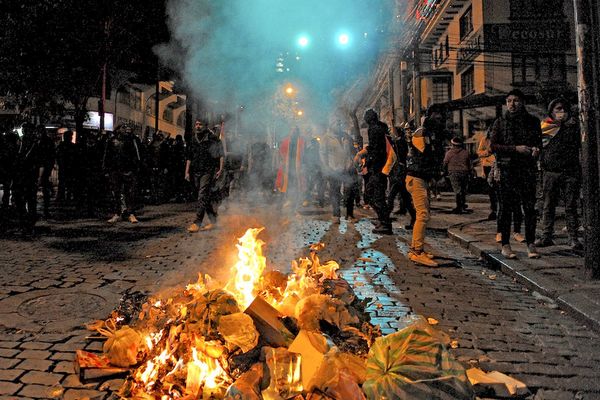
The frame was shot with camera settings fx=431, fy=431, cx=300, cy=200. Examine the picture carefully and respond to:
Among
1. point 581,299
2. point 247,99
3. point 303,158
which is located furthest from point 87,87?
point 581,299

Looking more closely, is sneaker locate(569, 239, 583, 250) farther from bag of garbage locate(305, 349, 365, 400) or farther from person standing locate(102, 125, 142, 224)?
person standing locate(102, 125, 142, 224)

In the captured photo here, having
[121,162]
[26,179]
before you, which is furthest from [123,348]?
[121,162]

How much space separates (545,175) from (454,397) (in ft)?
18.7

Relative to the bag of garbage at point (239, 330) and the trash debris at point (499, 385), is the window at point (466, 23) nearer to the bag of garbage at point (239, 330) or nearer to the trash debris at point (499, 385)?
the trash debris at point (499, 385)

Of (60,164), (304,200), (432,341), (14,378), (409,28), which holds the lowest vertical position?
(14,378)

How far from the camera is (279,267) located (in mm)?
5430

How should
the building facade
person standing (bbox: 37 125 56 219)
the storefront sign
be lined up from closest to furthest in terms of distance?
person standing (bbox: 37 125 56 219) → the building facade → the storefront sign

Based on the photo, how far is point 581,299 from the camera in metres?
4.06

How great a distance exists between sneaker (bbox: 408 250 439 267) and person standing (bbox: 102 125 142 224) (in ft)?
20.8

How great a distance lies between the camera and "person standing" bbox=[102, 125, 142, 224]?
361 inches

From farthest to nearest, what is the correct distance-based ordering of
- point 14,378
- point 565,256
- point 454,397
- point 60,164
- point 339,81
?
point 339,81
point 60,164
point 565,256
point 14,378
point 454,397

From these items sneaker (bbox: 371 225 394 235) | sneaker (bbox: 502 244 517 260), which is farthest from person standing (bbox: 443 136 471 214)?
sneaker (bbox: 502 244 517 260)

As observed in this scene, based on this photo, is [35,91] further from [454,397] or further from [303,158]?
[454,397]

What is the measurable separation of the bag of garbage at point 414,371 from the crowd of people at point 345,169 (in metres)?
3.78
